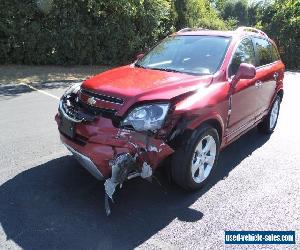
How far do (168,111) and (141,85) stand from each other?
518 millimetres

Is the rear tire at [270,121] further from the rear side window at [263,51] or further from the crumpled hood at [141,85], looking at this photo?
the crumpled hood at [141,85]

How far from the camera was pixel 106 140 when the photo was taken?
13.2 feet

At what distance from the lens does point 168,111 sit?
4.13 m

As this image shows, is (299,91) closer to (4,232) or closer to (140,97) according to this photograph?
(140,97)

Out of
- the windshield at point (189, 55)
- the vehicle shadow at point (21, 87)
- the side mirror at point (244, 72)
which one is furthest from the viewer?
the vehicle shadow at point (21, 87)

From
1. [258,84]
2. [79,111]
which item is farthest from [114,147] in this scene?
[258,84]

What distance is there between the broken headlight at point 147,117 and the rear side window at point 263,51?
252cm

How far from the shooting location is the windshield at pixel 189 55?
201 inches

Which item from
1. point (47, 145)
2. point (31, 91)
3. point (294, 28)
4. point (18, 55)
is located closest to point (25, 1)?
point (18, 55)

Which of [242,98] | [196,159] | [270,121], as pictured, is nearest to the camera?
[196,159]

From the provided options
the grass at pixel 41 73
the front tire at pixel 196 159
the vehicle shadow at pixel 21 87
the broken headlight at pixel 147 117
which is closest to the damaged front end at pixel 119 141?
the broken headlight at pixel 147 117

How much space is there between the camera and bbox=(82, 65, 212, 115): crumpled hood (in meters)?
4.20

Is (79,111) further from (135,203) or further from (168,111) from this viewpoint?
(135,203)

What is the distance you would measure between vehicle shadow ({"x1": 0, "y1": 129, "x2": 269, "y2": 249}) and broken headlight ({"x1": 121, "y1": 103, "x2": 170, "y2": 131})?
85 cm
